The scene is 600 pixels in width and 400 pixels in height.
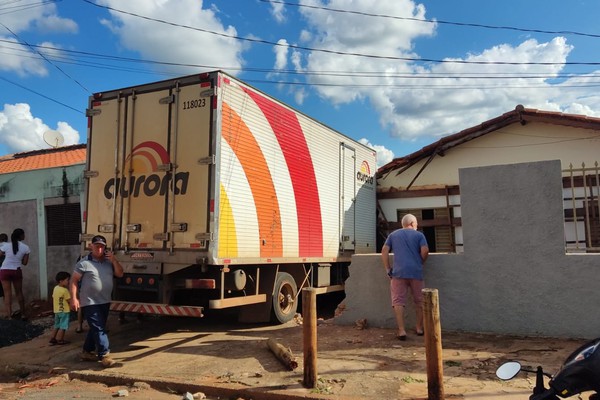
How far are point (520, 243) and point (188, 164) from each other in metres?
4.81

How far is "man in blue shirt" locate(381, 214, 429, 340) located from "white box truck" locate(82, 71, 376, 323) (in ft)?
7.20

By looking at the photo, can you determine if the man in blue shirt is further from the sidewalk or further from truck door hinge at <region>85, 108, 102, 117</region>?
truck door hinge at <region>85, 108, 102, 117</region>

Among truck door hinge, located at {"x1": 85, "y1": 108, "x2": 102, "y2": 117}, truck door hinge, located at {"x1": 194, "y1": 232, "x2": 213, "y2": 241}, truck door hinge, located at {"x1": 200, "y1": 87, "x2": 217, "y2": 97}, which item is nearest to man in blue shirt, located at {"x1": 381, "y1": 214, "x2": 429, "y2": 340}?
truck door hinge, located at {"x1": 194, "y1": 232, "x2": 213, "y2": 241}

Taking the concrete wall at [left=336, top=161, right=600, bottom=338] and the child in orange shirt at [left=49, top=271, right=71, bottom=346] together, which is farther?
the child in orange shirt at [left=49, top=271, right=71, bottom=346]

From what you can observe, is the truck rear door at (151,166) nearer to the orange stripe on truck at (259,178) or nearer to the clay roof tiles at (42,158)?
the orange stripe on truck at (259,178)

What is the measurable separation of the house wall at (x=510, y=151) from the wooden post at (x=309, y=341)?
8.79m

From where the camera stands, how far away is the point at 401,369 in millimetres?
5215

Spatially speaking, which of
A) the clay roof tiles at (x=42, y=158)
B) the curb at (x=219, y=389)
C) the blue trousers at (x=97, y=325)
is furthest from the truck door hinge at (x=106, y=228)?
the clay roof tiles at (x=42, y=158)

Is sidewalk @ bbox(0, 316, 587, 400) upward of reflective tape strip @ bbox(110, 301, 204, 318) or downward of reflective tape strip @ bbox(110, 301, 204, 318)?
downward

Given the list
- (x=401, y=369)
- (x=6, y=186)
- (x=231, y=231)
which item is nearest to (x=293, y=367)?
(x=401, y=369)

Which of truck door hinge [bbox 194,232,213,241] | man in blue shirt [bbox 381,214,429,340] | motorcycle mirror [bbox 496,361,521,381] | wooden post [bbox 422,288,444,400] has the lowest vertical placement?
wooden post [bbox 422,288,444,400]

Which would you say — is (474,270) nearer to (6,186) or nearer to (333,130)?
(333,130)

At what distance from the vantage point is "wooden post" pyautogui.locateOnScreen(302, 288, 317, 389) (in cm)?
470

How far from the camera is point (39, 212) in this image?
11695mm
